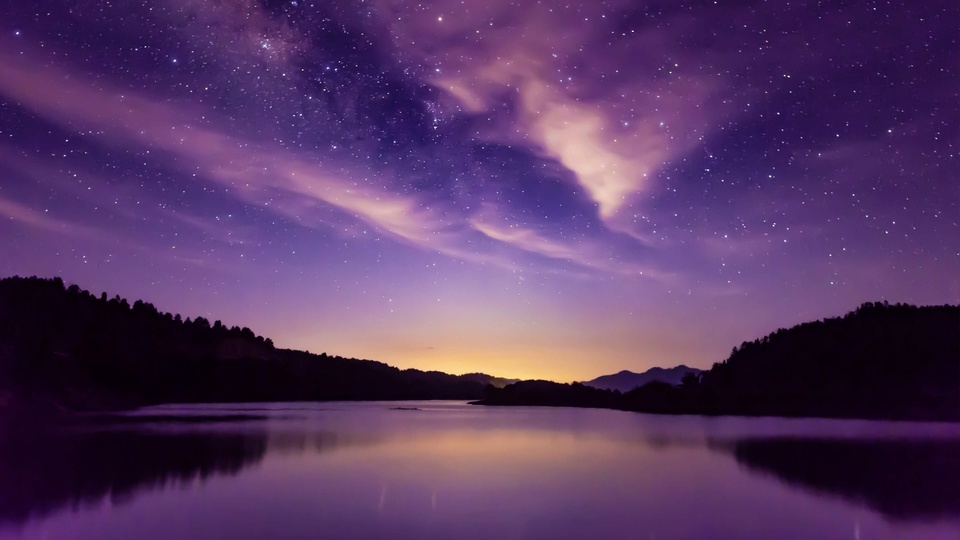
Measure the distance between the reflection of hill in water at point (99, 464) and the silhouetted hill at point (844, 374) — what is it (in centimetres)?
8674

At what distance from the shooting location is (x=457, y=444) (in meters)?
38.1

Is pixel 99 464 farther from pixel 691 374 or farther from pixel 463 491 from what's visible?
pixel 691 374

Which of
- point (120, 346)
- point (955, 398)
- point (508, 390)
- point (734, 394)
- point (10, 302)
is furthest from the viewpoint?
point (508, 390)

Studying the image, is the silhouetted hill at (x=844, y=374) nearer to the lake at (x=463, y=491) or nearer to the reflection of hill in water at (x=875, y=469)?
the reflection of hill in water at (x=875, y=469)

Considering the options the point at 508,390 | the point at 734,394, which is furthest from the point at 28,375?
the point at 508,390

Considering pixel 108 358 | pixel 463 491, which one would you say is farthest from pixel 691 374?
pixel 463 491

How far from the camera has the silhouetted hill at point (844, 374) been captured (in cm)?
9994

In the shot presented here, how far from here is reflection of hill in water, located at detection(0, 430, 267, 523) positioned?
16594 millimetres

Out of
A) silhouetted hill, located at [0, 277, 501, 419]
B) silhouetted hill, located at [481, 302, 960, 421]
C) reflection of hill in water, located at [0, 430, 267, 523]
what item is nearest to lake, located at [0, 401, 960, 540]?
reflection of hill in water, located at [0, 430, 267, 523]

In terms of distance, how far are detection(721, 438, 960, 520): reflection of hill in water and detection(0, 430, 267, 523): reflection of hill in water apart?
754 inches

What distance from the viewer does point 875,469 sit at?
83.0ft

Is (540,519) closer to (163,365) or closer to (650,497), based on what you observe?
(650,497)

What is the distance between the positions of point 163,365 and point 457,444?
435 feet

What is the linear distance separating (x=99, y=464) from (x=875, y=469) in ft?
91.6
